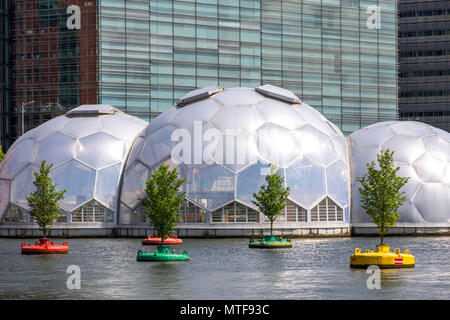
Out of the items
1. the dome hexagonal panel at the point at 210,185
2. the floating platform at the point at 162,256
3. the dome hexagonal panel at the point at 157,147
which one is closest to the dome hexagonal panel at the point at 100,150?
the dome hexagonal panel at the point at 157,147

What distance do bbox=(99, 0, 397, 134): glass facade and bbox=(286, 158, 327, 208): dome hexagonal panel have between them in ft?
226

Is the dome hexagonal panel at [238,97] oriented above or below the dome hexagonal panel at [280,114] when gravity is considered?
above

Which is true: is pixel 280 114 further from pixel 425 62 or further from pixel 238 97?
pixel 425 62

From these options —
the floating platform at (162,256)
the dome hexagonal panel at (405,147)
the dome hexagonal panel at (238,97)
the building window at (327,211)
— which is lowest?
the floating platform at (162,256)

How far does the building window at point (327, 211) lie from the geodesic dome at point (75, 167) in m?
18.3

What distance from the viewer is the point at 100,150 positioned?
82.1 meters

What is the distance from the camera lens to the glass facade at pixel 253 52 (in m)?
144

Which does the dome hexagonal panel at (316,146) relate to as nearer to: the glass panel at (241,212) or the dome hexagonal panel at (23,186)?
the glass panel at (241,212)

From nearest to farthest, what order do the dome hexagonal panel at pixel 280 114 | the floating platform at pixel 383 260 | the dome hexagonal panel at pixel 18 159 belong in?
the floating platform at pixel 383 260
the dome hexagonal panel at pixel 280 114
the dome hexagonal panel at pixel 18 159

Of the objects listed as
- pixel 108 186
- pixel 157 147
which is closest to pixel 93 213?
pixel 108 186

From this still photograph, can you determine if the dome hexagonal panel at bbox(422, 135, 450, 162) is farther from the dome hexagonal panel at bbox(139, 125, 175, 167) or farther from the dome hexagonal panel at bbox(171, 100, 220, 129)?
the dome hexagonal panel at bbox(139, 125, 175, 167)

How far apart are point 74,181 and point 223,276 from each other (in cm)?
4130

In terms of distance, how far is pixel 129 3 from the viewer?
14325 cm
